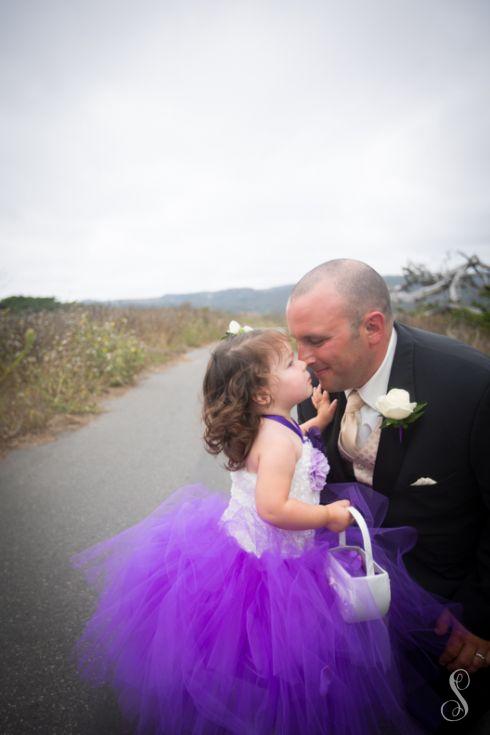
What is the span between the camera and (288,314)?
1862 mm

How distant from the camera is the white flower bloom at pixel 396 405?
1.43m

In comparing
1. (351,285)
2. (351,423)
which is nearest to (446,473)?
(351,423)

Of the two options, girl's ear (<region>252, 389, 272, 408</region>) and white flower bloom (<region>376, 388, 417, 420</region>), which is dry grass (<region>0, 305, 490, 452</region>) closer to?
girl's ear (<region>252, 389, 272, 408</region>)

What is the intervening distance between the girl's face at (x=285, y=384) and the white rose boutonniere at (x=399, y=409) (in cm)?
34

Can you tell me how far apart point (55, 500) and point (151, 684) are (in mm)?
2548

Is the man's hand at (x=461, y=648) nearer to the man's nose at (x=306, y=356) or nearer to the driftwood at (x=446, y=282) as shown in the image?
the man's nose at (x=306, y=356)

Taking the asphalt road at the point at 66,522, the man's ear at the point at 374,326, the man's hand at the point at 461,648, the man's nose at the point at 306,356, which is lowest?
the asphalt road at the point at 66,522

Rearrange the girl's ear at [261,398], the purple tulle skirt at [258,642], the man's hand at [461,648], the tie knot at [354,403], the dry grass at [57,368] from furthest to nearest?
the dry grass at [57,368]
the tie knot at [354,403]
the girl's ear at [261,398]
the man's hand at [461,648]
the purple tulle skirt at [258,642]

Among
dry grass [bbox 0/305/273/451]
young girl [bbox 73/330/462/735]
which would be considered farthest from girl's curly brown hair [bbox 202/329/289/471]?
dry grass [bbox 0/305/273/451]

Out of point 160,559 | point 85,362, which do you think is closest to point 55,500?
point 160,559

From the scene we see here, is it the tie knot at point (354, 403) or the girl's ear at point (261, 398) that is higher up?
the girl's ear at point (261, 398)

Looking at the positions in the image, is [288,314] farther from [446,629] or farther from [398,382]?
[446,629]

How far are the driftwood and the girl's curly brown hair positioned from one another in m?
9.36

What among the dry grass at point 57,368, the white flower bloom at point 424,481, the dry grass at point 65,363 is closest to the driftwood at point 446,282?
the dry grass at point 65,363
